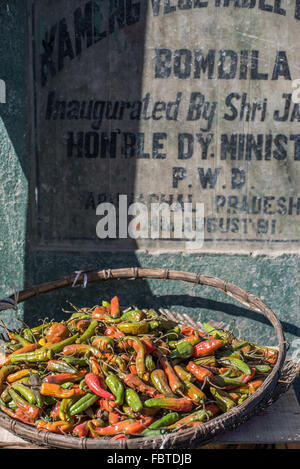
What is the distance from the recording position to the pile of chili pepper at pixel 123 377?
3.04 meters

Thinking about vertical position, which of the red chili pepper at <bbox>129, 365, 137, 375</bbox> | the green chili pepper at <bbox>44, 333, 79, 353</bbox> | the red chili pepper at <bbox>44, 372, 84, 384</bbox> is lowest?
the red chili pepper at <bbox>44, 372, 84, 384</bbox>

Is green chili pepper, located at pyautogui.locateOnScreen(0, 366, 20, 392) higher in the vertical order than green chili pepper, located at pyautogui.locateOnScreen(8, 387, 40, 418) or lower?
higher

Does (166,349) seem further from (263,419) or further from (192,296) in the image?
(192,296)

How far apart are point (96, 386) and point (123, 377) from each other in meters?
0.18

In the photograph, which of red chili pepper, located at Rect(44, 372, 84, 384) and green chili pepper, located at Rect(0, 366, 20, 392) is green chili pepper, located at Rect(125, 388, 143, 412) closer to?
red chili pepper, located at Rect(44, 372, 84, 384)

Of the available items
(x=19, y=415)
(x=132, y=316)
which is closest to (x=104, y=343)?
(x=132, y=316)

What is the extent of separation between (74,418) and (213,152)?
7.82 feet

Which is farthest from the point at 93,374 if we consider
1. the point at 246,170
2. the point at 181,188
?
the point at 246,170

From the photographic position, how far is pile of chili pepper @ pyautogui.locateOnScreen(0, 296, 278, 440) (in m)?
3.04

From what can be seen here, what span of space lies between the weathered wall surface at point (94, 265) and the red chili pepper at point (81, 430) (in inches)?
68.0

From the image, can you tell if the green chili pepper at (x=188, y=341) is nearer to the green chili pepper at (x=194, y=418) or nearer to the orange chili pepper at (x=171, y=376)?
the orange chili pepper at (x=171, y=376)

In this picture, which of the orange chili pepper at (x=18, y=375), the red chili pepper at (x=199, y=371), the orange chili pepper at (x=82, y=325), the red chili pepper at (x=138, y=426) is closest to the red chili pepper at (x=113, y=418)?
the red chili pepper at (x=138, y=426)

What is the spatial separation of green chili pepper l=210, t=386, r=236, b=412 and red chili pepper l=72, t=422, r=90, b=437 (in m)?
0.76

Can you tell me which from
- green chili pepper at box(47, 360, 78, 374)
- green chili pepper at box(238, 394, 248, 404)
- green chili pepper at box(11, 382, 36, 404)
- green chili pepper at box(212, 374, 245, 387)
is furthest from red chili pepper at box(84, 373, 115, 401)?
green chili pepper at box(238, 394, 248, 404)
